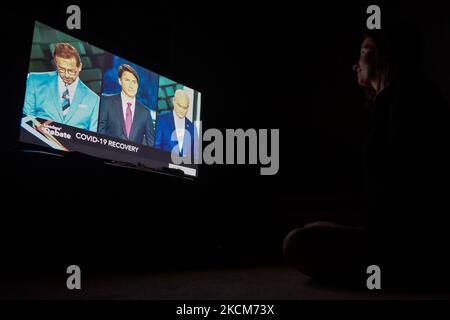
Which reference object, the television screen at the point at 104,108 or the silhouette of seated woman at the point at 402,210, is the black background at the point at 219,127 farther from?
the silhouette of seated woman at the point at 402,210

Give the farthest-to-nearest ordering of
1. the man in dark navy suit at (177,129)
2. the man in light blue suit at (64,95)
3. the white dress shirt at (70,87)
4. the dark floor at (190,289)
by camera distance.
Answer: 1. the man in dark navy suit at (177,129)
2. the white dress shirt at (70,87)
3. the man in light blue suit at (64,95)
4. the dark floor at (190,289)

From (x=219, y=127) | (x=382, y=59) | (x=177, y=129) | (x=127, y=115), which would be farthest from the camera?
(x=219, y=127)

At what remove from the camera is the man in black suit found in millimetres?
2131

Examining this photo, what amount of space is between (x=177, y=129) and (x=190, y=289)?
53.0 inches

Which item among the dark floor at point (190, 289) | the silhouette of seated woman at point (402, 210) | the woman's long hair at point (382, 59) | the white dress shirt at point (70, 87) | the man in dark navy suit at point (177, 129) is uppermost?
the woman's long hair at point (382, 59)

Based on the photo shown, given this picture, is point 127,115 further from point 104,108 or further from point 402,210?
point 402,210

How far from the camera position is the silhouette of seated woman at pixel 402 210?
1.40m

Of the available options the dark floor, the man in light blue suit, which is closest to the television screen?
the man in light blue suit

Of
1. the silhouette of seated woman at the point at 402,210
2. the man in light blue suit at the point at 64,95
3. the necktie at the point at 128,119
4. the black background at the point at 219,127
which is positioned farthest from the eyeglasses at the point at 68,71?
the silhouette of seated woman at the point at 402,210

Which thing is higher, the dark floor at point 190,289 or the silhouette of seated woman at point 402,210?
the silhouette of seated woman at point 402,210

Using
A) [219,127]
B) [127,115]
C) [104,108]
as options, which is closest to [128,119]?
[127,115]

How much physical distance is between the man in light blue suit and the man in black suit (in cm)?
7

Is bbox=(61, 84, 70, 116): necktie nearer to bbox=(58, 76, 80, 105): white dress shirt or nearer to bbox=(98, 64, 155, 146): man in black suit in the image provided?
bbox=(58, 76, 80, 105): white dress shirt

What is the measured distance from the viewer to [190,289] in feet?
4.69
